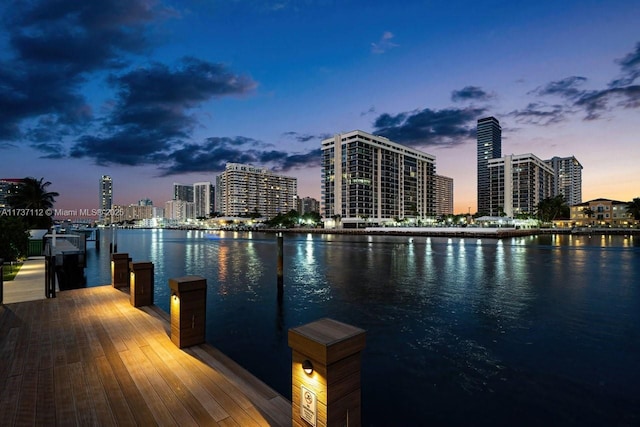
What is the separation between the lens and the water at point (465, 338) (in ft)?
25.4

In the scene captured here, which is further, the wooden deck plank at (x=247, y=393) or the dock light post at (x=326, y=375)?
the wooden deck plank at (x=247, y=393)

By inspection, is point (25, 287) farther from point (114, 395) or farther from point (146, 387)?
point (146, 387)

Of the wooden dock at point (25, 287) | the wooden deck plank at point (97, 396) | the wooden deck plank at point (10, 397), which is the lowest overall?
the wooden dock at point (25, 287)

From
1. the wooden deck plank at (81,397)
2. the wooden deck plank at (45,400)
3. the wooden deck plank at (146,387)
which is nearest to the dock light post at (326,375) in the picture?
the wooden deck plank at (146,387)

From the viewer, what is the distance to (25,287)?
13406 millimetres

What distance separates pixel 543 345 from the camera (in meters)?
11.5

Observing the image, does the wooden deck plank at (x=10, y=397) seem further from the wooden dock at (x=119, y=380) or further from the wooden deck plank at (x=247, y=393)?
the wooden deck plank at (x=247, y=393)

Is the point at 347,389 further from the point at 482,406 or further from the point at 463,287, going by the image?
the point at 463,287

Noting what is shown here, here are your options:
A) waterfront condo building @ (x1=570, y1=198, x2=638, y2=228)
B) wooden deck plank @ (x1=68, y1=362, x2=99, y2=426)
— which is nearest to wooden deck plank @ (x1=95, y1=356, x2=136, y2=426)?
wooden deck plank @ (x1=68, y1=362, x2=99, y2=426)

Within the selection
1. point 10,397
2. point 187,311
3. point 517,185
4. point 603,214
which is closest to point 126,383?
point 10,397

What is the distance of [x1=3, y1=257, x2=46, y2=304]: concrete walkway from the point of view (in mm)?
11552

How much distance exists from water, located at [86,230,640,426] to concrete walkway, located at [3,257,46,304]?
581cm

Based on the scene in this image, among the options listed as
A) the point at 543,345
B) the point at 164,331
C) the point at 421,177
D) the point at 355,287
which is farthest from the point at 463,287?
the point at 421,177

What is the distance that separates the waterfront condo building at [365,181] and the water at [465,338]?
11235cm
